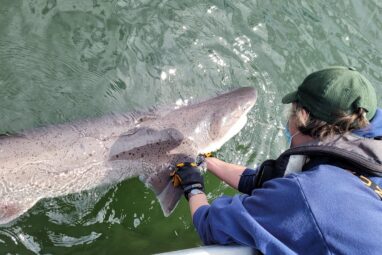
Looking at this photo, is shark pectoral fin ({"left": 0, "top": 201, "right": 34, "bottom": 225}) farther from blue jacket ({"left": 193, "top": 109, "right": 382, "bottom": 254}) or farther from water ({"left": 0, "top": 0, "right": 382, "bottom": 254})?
blue jacket ({"left": 193, "top": 109, "right": 382, "bottom": 254})

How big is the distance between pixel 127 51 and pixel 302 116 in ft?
9.12

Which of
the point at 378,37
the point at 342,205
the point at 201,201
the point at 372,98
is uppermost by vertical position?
the point at 372,98

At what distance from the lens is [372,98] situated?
8.23 feet

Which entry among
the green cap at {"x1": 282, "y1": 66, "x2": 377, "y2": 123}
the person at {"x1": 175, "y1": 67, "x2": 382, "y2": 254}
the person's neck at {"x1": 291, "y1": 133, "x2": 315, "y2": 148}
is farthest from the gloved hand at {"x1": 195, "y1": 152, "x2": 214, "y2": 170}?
the green cap at {"x1": 282, "y1": 66, "x2": 377, "y2": 123}

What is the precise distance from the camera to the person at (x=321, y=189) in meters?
2.00

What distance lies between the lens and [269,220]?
2.19 metres

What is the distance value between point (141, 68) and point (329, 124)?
2754mm

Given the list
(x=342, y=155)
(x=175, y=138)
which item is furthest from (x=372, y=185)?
(x=175, y=138)

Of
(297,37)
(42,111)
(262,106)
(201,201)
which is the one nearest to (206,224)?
(201,201)

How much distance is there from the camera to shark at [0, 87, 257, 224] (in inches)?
135

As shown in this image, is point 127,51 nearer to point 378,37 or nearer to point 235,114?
point 235,114

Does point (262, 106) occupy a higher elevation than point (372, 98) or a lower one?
lower

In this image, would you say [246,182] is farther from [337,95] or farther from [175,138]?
[337,95]

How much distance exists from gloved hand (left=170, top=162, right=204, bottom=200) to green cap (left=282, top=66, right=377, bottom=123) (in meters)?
1.04
